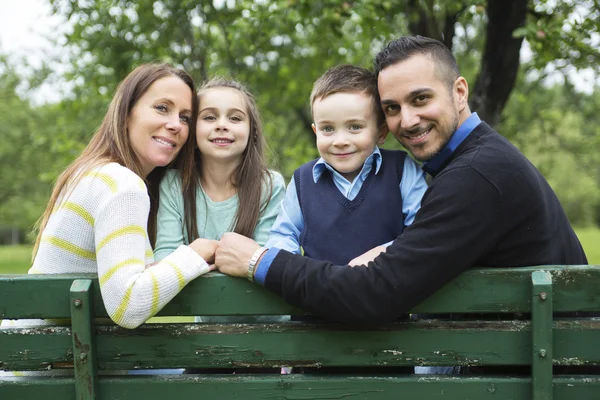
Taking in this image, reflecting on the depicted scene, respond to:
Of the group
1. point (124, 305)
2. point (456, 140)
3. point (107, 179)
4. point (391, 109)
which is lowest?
point (124, 305)

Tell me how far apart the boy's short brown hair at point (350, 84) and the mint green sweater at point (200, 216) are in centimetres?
73

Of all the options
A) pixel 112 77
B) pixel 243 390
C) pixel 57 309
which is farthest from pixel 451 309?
pixel 112 77

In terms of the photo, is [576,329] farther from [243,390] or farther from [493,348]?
[243,390]

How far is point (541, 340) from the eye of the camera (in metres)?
2.20

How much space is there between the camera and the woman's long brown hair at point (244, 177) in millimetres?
3379

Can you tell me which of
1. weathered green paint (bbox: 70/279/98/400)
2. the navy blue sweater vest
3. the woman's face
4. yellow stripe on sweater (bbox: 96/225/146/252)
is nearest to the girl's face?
the woman's face

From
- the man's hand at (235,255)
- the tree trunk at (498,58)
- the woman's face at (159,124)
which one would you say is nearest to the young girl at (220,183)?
the woman's face at (159,124)

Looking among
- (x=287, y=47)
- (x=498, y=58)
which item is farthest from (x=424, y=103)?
(x=287, y=47)

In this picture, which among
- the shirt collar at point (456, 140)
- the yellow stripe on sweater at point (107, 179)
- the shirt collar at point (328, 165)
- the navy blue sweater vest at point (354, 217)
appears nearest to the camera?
the yellow stripe on sweater at point (107, 179)

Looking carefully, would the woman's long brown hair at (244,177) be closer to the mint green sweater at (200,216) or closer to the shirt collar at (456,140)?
the mint green sweater at (200,216)

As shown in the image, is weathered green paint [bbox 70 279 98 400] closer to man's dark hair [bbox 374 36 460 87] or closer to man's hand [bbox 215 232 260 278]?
man's hand [bbox 215 232 260 278]

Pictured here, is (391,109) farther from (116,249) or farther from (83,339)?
(83,339)

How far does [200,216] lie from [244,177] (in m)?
0.33

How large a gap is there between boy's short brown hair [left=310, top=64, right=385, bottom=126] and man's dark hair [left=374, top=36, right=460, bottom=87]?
0.35 ft
